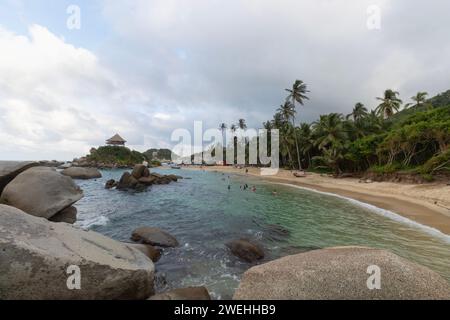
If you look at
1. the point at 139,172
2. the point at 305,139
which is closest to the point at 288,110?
the point at 305,139

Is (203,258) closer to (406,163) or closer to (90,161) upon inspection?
(406,163)

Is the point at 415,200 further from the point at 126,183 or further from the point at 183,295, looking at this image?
the point at 126,183

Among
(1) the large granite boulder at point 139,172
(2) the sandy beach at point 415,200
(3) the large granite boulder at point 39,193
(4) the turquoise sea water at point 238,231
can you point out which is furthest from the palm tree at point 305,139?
(3) the large granite boulder at point 39,193

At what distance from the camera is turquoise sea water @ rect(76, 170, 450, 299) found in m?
8.56

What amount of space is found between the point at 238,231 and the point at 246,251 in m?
3.70

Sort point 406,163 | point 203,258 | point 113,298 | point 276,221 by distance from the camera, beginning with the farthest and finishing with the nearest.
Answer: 1. point 406,163
2. point 276,221
3. point 203,258
4. point 113,298

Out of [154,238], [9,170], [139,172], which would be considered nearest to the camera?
[154,238]

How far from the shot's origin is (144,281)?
5.64 meters

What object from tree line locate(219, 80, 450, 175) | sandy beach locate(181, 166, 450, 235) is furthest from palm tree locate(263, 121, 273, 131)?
sandy beach locate(181, 166, 450, 235)

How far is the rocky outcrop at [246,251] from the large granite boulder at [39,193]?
30.0ft

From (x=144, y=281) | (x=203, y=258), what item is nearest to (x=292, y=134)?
(x=203, y=258)

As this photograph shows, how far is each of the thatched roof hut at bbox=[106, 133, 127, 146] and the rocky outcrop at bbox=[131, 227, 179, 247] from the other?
9785 centimetres

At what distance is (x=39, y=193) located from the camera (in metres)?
11.6

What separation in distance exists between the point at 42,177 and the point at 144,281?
10.4 metres
